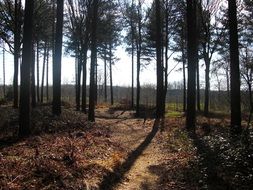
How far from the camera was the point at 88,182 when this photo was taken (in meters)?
8.31

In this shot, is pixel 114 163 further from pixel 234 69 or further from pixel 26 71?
pixel 234 69

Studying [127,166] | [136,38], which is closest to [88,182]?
[127,166]

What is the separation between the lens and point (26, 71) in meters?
13.3

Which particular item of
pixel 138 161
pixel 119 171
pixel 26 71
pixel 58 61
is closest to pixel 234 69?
pixel 138 161

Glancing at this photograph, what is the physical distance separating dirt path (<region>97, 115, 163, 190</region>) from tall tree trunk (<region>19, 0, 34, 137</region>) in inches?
155

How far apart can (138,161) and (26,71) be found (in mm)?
5130

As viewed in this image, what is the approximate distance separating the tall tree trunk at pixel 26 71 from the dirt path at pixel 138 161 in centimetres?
393

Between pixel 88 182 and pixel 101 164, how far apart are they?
5.18 feet

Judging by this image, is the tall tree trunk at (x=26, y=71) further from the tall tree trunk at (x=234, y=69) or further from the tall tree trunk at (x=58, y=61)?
the tall tree trunk at (x=234, y=69)

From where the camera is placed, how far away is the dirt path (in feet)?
30.3

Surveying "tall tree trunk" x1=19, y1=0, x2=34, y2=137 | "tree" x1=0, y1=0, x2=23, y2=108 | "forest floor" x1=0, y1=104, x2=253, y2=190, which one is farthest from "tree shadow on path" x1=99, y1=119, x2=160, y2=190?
"tree" x1=0, y1=0, x2=23, y2=108

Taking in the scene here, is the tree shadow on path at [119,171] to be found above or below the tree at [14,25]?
below

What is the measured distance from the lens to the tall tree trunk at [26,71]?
13125 mm

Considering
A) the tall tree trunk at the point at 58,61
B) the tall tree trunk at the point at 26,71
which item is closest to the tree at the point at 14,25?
the tall tree trunk at the point at 58,61
